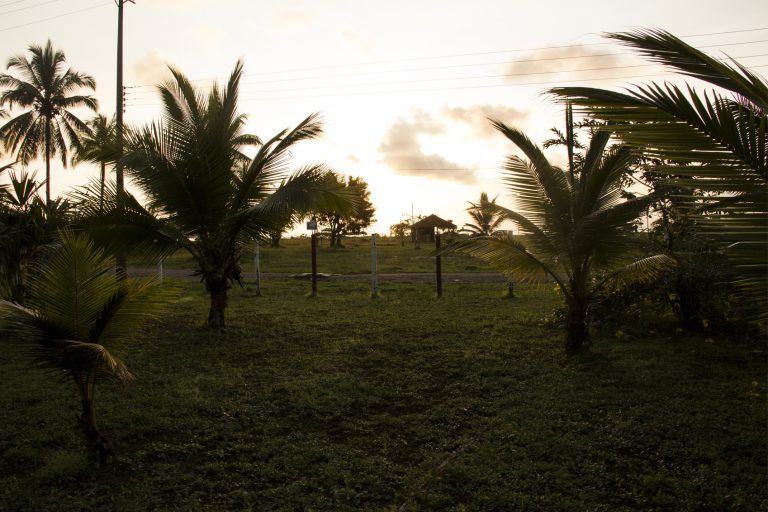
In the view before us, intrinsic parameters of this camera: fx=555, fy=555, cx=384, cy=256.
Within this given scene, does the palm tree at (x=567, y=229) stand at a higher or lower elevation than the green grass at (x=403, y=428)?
higher

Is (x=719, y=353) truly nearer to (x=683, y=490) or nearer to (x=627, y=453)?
(x=627, y=453)

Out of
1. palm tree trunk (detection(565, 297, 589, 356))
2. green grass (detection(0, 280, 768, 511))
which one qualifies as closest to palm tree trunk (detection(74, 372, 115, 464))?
green grass (detection(0, 280, 768, 511))

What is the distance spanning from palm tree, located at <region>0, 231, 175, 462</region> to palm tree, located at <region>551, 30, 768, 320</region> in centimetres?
355

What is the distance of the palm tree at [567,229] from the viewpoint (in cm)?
706

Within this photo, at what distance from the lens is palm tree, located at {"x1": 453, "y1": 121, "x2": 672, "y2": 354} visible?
23.2 feet

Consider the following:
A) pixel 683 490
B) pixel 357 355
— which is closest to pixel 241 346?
pixel 357 355

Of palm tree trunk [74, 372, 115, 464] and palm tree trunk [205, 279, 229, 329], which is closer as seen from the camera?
palm tree trunk [74, 372, 115, 464]

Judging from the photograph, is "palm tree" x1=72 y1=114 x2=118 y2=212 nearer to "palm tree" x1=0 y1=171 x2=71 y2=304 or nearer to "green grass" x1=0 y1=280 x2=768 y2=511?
"palm tree" x1=0 y1=171 x2=71 y2=304

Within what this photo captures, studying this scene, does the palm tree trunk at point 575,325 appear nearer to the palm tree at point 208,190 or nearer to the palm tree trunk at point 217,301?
the palm tree at point 208,190

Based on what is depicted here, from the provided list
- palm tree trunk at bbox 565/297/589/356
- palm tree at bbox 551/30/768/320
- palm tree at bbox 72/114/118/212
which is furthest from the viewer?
palm tree at bbox 72/114/118/212

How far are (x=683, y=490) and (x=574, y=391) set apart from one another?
2227 mm

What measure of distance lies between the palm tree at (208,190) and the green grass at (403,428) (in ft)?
5.59

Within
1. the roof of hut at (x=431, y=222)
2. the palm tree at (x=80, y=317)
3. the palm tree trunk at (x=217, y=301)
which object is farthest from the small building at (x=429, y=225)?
the palm tree at (x=80, y=317)

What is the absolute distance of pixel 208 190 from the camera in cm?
908
